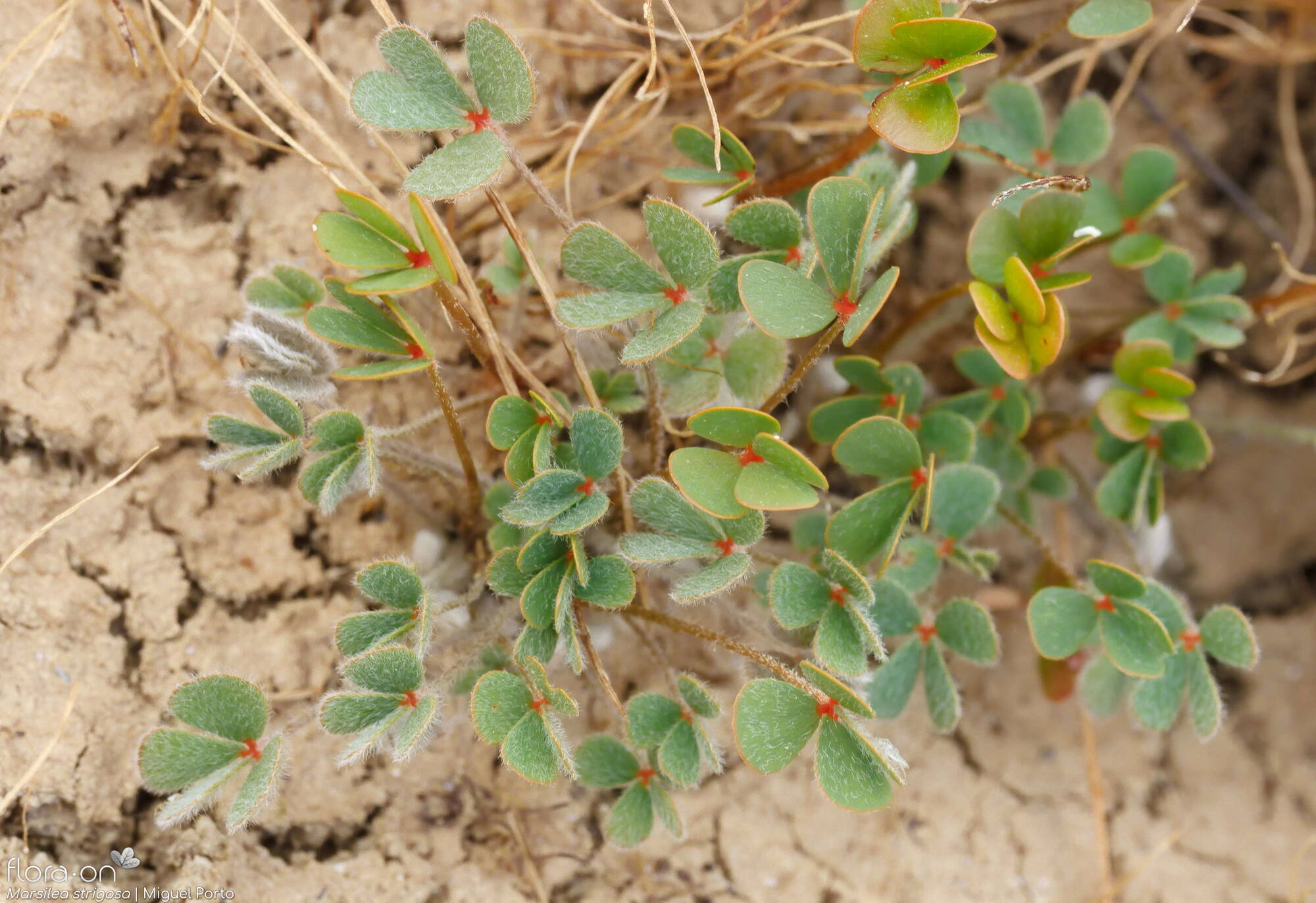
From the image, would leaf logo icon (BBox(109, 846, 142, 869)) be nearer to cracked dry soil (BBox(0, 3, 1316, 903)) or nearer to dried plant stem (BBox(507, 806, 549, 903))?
cracked dry soil (BBox(0, 3, 1316, 903))

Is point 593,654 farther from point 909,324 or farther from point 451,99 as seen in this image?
point 909,324

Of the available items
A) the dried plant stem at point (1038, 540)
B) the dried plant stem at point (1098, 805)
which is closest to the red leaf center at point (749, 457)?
the dried plant stem at point (1038, 540)

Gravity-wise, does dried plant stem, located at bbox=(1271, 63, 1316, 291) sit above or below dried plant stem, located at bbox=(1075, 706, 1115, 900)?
above

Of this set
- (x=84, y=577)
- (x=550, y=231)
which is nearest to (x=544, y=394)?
(x=550, y=231)

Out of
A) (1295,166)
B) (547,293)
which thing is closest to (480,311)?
(547,293)

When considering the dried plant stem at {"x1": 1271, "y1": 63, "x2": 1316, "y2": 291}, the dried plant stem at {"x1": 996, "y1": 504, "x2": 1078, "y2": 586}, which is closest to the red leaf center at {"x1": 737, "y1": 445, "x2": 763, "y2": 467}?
the dried plant stem at {"x1": 996, "y1": 504, "x2": 1078, "y2": 586}

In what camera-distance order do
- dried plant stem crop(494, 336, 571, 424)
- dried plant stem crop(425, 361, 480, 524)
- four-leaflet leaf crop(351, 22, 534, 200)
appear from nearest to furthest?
four-leaflet leaf crop(351, 22, 534, 200) → dried plant stem crop(425, 361, 480, 524) → dried plant stem crop(494, 336, 571, 424)
